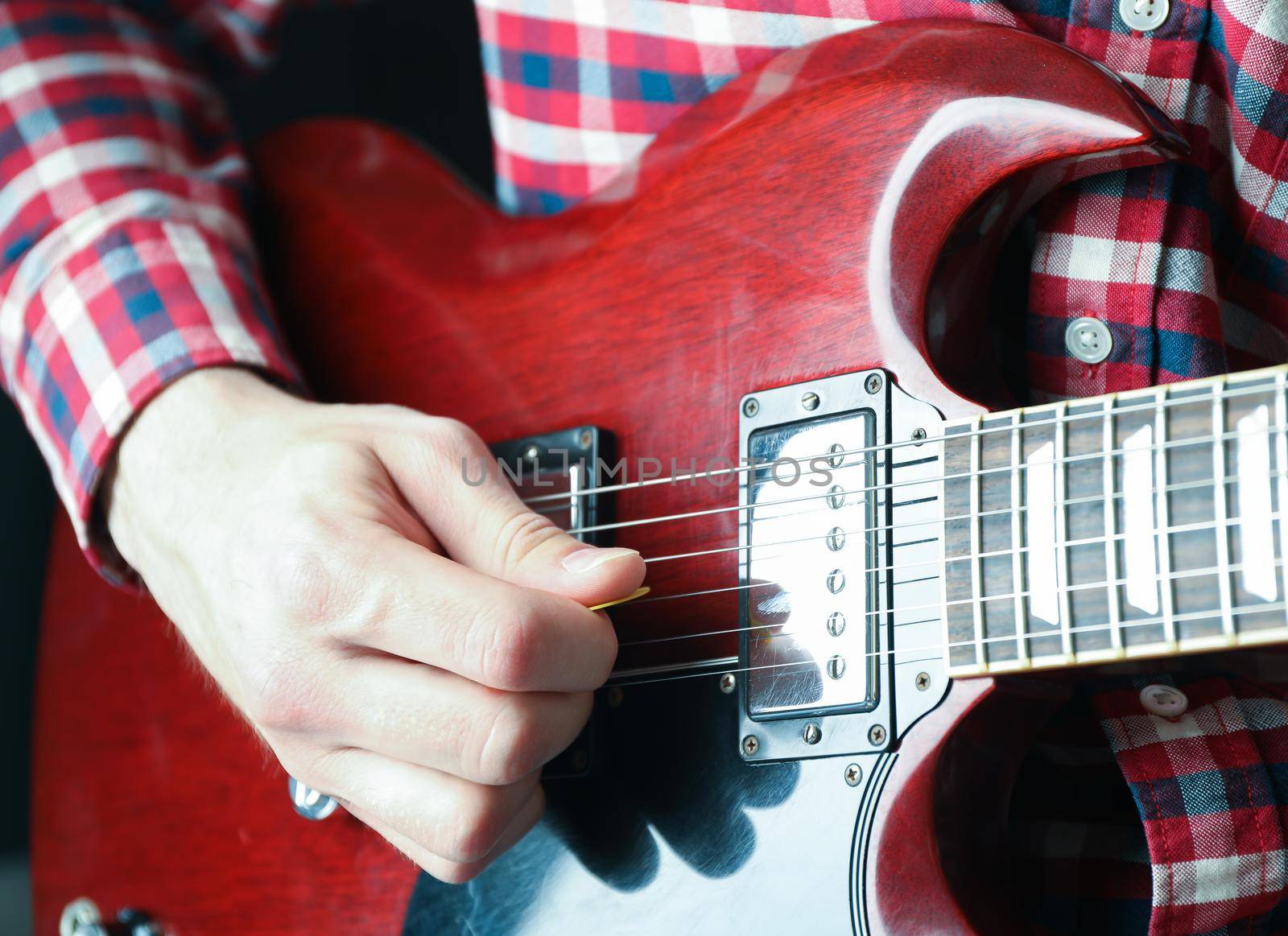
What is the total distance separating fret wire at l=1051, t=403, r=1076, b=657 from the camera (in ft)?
1.38

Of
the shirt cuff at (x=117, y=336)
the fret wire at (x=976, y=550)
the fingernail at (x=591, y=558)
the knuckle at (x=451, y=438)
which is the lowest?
the shirt cuff at (x=117, y=336)

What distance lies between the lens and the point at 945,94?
52 centimetres

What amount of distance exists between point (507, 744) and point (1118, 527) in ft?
0.89

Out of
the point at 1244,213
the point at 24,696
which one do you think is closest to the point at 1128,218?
the point at 1244,213

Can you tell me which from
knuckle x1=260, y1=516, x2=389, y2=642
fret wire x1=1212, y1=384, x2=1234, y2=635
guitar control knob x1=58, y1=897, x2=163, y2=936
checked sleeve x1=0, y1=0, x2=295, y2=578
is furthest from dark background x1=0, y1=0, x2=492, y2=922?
fret wire x1=1212, y1=384, x2=1234, y2=635

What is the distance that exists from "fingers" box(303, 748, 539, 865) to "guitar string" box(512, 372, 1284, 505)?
165 millimetres

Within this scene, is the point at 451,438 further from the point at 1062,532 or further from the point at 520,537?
the point at 1062,532

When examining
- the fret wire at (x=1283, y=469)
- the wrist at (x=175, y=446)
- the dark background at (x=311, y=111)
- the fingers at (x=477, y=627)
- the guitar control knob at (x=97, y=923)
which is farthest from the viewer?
the dark background at (x=311, y=111)

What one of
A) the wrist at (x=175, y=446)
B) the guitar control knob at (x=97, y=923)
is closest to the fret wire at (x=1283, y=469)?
the wrist at (x=175, y=446)

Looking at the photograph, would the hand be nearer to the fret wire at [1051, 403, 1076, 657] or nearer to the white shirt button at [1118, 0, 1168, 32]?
the fret wire at [1051, 403, 1076, 657]

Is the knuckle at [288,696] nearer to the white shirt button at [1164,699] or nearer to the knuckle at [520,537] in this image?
the knuckle at [520,537]

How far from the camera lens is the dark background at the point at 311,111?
107 centimetres

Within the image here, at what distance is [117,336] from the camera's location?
707 millimetres

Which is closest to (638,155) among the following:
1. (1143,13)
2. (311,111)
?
(1143,13)
